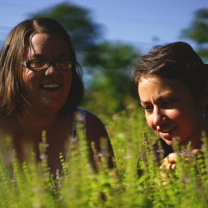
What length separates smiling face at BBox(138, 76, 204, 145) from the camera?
2.40 metres

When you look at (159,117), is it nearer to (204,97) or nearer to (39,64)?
(204,97)

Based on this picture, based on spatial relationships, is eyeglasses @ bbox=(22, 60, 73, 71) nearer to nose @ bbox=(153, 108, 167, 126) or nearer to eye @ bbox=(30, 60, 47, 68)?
eye @ bbox=(30, 60, 47, 68)

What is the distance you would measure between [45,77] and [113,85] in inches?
403

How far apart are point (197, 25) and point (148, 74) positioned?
23.0 metres

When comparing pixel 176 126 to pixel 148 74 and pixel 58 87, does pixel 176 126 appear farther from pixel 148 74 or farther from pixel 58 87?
pixel 58 87

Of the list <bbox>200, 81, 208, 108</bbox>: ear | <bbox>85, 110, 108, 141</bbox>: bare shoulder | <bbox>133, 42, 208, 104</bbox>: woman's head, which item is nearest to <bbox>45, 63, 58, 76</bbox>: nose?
<bbox>133, 42, 208, 104</bbox>: woman's head

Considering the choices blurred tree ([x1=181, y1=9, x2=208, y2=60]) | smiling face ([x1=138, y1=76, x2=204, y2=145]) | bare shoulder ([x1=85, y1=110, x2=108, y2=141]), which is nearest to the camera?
smiling face ([x1=138, y1=76, x2=204, y2=145])

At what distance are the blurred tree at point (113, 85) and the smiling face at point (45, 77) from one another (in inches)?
120

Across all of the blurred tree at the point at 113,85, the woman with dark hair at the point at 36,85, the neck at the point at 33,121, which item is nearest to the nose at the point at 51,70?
the woman with dark hair at the point at 36,85

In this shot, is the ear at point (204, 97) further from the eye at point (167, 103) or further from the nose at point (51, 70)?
the nose at point (51, 70)

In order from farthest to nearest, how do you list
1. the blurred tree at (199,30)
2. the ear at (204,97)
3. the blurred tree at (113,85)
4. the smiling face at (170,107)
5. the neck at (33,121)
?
the blurred tree at (199,30) < the blurred tree at (113,85) < the neck at (33,121) < the ear at (204,97) < the smiling face at (170,107)

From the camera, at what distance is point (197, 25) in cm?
2406

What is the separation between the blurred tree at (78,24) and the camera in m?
28.3

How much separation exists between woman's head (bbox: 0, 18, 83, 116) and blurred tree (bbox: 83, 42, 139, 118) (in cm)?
299
